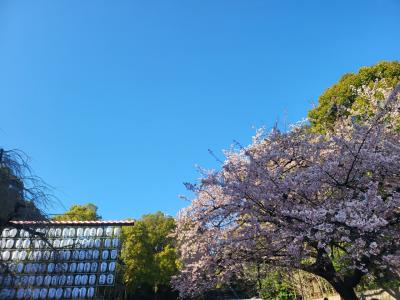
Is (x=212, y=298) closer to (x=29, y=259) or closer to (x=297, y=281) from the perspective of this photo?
(x=297, y=281)

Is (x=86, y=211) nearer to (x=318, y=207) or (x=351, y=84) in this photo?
(x=351, y=84)

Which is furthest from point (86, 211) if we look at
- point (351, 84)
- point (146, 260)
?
point (351, 84)

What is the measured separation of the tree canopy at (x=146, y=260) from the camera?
24562mm

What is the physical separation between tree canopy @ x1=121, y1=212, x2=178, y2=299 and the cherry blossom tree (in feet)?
55.6

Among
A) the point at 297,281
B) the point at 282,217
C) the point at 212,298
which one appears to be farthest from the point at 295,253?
the point at 212,298

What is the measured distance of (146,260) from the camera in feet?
82.5

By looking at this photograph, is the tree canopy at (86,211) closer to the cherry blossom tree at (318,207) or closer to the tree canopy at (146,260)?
the tree canopy at (146,260)

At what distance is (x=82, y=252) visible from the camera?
14406 mm

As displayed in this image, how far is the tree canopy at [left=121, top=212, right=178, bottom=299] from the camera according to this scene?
2456 centimetres

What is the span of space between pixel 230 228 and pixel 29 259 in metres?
8.65

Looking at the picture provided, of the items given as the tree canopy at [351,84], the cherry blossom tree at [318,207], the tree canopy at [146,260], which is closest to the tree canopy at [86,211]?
the tree canopy at [146,260]

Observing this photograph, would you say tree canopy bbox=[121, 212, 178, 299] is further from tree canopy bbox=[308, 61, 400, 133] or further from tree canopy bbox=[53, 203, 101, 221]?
tree canopy bbox=[308, 61, 400, 133]

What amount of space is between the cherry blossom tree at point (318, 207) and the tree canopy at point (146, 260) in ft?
55.6

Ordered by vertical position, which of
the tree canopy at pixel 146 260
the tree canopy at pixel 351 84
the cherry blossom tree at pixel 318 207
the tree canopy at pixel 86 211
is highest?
the tree canopy at pixel 351 84
